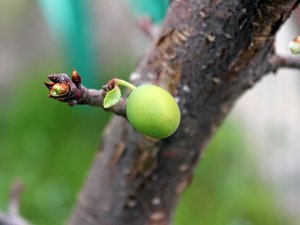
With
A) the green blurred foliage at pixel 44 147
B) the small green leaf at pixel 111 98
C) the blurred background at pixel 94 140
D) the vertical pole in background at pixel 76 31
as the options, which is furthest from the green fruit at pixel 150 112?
the vertical pole in background at pixel 76 31

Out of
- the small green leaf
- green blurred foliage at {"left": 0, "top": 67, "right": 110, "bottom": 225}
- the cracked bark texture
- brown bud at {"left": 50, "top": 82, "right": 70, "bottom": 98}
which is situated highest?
green blurred foliage at {"left": 0, "top": 67, "right": 110, "bottom": 225}

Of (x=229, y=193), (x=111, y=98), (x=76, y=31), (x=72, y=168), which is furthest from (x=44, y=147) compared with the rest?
(x=111, y=98)

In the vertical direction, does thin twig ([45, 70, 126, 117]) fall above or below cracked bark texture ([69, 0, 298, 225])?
below

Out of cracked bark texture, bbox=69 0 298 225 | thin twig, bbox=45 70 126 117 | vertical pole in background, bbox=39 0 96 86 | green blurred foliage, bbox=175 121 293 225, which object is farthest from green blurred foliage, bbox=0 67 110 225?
thin twig, bbox=45 70 126 117

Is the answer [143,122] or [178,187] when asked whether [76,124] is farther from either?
[143,122]

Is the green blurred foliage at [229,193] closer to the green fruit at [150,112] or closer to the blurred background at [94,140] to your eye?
the blurred background at [94,140]

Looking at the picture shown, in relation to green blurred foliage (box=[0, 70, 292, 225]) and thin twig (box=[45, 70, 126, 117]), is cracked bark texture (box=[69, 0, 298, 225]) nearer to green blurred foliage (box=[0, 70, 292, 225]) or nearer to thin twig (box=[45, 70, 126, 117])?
thin twig (box=[45, 70, 126, 117])

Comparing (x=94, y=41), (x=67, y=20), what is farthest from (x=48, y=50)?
(x=67, y=20)
